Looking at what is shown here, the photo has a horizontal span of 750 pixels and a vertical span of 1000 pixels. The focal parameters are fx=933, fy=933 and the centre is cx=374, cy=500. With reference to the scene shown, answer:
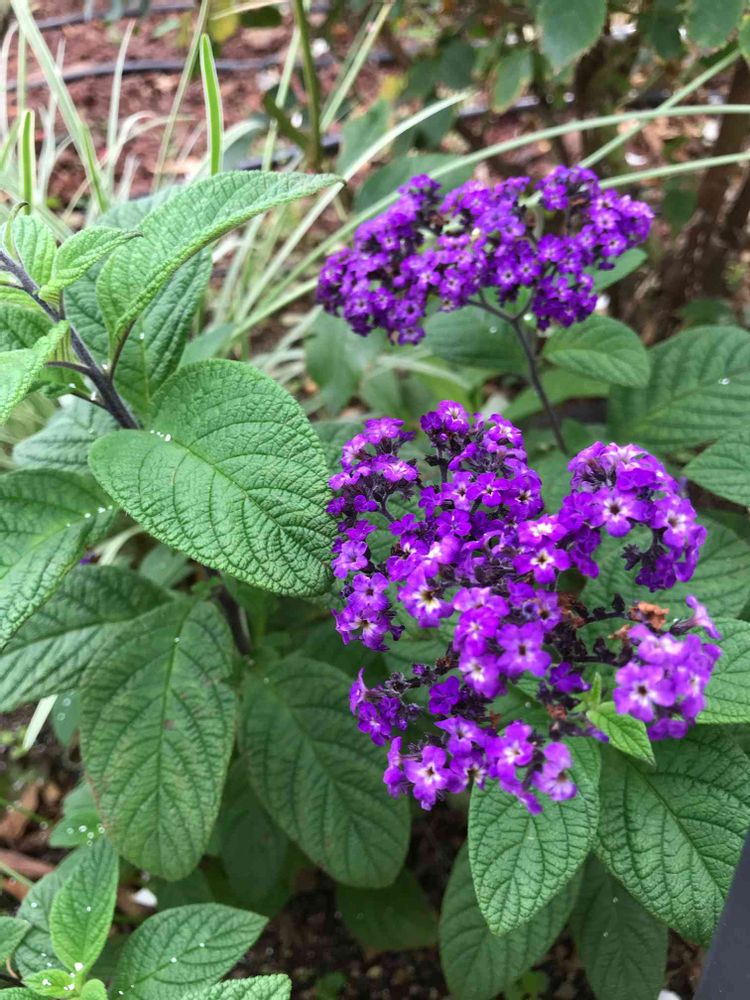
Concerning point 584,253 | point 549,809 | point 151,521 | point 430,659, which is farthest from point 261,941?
point 584,253

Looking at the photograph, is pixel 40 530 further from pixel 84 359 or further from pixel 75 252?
pixel 75 252

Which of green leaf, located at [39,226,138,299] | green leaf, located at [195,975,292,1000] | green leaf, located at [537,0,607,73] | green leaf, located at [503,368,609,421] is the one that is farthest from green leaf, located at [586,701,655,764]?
green leaf, located at [537,0,607,73]

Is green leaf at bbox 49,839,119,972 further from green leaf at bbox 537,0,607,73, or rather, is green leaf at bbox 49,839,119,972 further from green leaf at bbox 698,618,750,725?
green leaf at bbox 537,0,607,73

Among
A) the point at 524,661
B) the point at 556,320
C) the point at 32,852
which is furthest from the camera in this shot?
the point at 32,852

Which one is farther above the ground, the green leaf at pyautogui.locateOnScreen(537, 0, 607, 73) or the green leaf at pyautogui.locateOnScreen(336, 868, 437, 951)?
the green leaf at pyautogui.locateOnScreen(537, 0, 607, 73)

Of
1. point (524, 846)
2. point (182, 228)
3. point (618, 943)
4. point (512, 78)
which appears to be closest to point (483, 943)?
point (618, 943)

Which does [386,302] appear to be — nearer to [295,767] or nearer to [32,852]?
[295,767]

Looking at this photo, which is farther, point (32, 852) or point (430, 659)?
point (32, 852)

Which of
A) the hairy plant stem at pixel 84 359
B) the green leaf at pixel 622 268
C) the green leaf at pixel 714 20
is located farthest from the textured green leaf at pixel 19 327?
the green leaf at pixel 714 20
